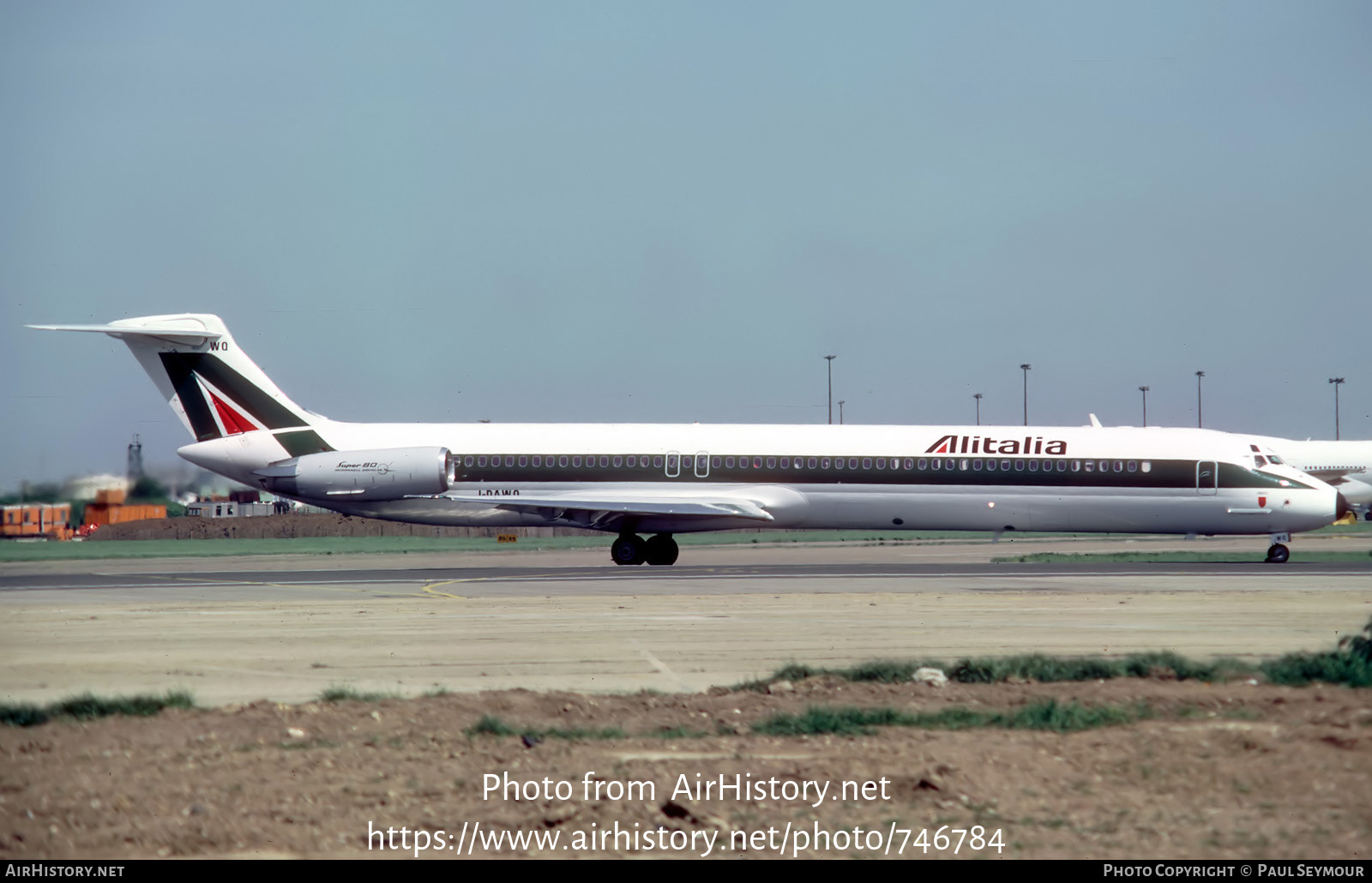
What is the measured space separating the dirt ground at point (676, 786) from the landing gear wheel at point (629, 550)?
67.9 ft

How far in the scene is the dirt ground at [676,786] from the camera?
6.50 metres

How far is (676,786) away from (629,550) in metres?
23.1

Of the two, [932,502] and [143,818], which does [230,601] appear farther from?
[932,502]

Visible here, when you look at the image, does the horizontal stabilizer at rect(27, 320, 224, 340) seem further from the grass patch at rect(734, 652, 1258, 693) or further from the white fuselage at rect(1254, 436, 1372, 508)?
the white fuselage at rect(1254, 436, 1372, 508)

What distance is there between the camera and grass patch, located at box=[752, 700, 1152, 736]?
891 cm

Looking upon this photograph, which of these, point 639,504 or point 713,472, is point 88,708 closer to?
point 639,504

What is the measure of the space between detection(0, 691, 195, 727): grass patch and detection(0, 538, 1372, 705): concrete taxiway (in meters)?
0.72

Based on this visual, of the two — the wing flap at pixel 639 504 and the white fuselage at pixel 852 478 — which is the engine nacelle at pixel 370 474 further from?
the wing flap at pixel 639 504

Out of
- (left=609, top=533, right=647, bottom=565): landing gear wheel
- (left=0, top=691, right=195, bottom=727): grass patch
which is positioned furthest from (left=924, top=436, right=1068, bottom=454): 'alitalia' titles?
(left=0, top=691, right=195, bottom=727): grass patch

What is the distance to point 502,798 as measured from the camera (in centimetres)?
718

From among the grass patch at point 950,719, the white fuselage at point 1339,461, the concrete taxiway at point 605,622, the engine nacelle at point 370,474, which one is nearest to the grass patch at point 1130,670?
the concrete taxiway at point 605,622

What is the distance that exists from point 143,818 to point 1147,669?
8658mm
